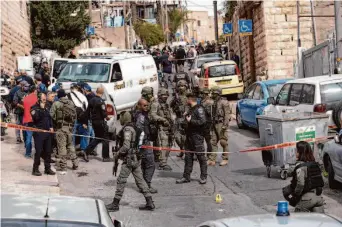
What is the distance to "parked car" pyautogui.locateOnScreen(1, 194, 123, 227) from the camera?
221 inches

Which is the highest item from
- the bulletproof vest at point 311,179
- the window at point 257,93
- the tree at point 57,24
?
the tree at point 57,24

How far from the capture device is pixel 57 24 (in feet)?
156

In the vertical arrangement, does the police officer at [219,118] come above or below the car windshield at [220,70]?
below

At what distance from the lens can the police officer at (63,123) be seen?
53.5 feet

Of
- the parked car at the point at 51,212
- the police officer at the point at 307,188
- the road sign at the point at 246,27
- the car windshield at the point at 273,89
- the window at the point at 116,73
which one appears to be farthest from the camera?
the road sign at the point at 246,27

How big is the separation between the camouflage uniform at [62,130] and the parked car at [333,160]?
5.37m

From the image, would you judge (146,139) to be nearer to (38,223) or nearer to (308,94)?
(308,94)

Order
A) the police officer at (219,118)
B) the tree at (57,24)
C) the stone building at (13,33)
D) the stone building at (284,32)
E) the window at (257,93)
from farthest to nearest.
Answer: the tree at (57,24)
the stone building at (13,33)
the stone building at (284,32)
the window at (257,93)
the police officer at (219,118)

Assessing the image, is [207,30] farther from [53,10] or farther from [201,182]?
[201,182]

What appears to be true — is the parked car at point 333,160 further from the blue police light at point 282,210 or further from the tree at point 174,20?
the tree at point 174,20

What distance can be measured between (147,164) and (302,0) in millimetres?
19790

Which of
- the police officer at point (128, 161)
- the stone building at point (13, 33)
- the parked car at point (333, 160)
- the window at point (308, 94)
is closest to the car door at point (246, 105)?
the window at point (308, 94)

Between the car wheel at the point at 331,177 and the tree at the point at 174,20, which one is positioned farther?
the tree at the point at 174,20

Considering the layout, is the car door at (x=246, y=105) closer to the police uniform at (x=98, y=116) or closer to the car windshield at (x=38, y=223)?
the police uniform at (x=98, y=116)
